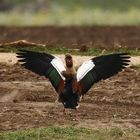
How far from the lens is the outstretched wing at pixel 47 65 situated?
959cm

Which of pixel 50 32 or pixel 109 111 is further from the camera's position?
pixel 50 32

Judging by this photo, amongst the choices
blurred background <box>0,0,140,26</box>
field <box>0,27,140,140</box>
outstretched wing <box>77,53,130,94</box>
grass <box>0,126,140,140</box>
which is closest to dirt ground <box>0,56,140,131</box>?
field <box>0,27,140,140</box>

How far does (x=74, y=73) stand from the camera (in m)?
9.45

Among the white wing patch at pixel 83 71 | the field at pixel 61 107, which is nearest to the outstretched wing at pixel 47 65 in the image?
the white wing patch at pixel 83 71

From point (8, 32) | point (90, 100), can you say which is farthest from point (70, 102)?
point (8, 32)

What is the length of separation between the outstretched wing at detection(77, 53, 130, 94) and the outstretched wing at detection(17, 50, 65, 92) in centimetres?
24

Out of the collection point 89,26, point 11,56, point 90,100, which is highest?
point 90,100

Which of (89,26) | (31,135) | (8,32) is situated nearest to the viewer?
(31,135)

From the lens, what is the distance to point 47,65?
974 centimetres

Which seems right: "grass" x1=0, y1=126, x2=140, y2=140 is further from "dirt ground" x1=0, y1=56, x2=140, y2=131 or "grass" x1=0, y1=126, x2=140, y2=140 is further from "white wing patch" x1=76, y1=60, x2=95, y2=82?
"white wing patch" x1=76, y1=60, x2=95, y2=82

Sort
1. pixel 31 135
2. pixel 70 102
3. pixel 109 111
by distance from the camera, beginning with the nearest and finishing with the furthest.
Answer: pixel 31 135
pixel 70 102
pixel 109 111

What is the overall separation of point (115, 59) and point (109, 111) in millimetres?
902

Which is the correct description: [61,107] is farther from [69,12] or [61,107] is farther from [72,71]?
[69,12]

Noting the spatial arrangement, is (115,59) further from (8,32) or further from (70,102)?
(8,32)
